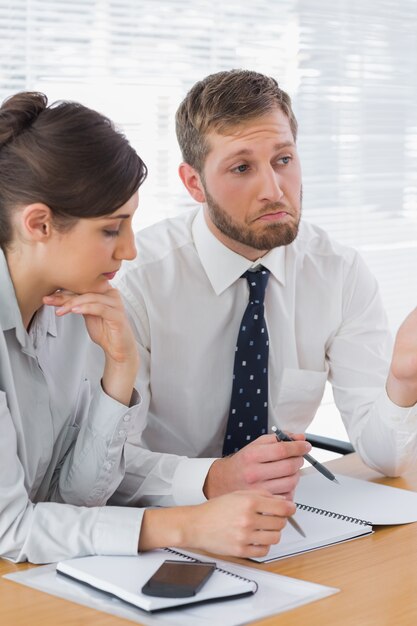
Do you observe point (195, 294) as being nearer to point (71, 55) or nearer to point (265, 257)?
point (265, 257)

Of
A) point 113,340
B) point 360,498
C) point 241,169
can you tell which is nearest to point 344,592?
point 360,498

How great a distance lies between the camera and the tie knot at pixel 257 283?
7.63ft

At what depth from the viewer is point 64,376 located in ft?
6.16

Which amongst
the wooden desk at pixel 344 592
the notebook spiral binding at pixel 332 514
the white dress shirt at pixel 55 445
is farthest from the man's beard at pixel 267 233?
the wooden desk at pixel 344 592

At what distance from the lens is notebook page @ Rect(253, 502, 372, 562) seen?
1.66 metres

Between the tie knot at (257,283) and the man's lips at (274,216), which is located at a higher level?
the man's lips at (274,216)

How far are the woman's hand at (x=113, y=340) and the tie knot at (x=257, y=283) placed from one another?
1.75 ft

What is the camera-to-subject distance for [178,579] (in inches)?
57.1

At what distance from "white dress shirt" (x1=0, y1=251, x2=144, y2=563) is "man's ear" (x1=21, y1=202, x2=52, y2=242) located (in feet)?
0.31

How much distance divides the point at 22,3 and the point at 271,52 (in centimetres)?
119

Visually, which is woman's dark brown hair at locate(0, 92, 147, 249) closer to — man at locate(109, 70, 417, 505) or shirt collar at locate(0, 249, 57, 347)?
shirt collar at locate(0, 249, 57, 347)

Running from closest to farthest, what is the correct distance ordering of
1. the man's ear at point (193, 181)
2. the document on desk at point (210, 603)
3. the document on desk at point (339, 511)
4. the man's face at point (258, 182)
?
the document on desk at point (210, 603) → the document on desk at point (339, 511) → the man's face at point (258, 182) → the man's ear at point (193, 181)

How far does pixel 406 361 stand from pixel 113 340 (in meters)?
0.61

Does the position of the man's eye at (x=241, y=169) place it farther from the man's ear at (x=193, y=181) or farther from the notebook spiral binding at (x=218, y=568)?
the notebook spiral binding at (x=218, y=568)
